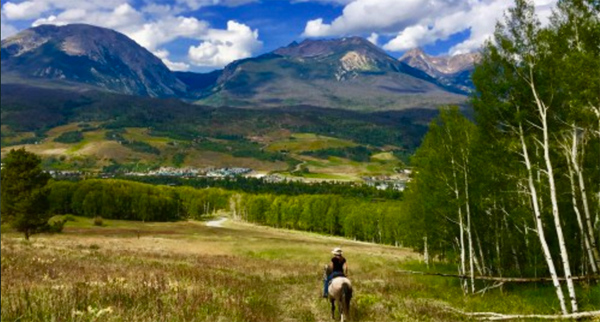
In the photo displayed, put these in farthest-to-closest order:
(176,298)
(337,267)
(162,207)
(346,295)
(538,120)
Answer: (162,207) < (538,120) < (337,267) < (346,295) < (176,298)

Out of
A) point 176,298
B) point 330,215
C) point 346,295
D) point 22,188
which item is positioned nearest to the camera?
point 176,298

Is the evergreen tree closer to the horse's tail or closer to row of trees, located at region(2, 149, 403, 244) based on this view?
the horse's tail

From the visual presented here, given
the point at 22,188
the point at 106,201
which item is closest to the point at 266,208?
the point at 106,201

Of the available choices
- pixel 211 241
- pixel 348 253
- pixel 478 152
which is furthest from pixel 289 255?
pixel 478 152

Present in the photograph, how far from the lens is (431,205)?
4328 centimetres

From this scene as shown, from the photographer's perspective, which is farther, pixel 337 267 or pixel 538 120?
pixel 538 120

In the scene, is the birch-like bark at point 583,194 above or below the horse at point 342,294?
above

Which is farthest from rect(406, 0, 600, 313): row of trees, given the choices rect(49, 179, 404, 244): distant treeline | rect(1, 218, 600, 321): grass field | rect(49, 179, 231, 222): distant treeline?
rect(49, 179, 231, 222): distant treeline

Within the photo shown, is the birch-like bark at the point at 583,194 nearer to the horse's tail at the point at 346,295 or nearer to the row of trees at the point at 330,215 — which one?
the horse's tail at the point at 346,295

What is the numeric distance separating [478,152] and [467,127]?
775 cm

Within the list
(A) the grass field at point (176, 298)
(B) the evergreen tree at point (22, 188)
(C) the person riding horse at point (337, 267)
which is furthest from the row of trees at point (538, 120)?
(B) the evergreen tree at point (22, 188)

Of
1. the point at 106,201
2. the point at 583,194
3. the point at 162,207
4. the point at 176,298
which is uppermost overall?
the point at 583,194

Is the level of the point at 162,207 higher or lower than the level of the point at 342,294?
lower

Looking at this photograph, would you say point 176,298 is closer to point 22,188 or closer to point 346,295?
point 346,295
